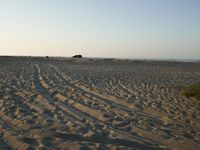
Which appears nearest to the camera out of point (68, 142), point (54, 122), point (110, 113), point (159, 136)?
point (68, 142)

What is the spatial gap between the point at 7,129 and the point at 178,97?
23.5 feet

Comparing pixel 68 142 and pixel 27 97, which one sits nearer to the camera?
pixel 68 142

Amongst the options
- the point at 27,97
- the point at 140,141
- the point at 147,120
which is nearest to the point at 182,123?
the point at 147,120

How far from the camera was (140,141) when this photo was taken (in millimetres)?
6102

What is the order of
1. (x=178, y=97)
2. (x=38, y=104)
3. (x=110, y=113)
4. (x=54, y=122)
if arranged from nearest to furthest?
(x=54, y=122) → (x=110, y=113) → (x=38, y=104) → (x=178, y=97)

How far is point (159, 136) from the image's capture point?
256 inches

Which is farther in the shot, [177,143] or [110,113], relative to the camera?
[110,113]

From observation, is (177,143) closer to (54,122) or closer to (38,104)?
(54,122)

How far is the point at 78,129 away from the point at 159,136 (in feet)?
5.59

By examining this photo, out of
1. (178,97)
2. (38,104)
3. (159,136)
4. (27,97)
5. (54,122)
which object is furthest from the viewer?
(178,97)

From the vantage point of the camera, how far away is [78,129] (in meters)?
6.76

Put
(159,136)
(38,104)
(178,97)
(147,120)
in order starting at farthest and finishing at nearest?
(178,97), (38,104), (147,120), (159,136)

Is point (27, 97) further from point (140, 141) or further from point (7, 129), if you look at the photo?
point (140, 141)

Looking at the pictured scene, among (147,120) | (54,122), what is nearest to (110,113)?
(147,120)
